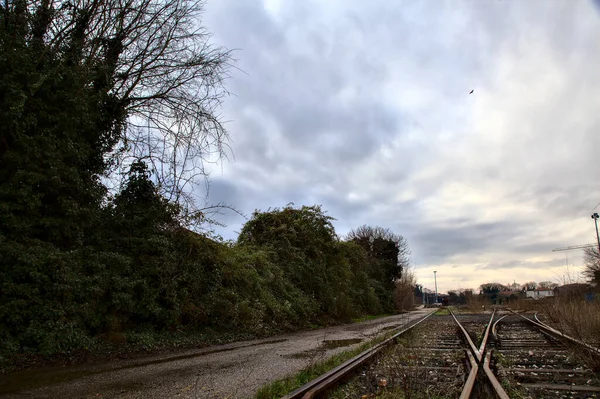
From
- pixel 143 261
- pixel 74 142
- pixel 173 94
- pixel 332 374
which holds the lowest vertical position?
pixel 332 374

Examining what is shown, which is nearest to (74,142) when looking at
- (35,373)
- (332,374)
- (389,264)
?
(35,373)

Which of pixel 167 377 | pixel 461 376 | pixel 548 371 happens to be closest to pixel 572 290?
pixel 548 371

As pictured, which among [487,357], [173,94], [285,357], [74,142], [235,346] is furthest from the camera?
[173,94]

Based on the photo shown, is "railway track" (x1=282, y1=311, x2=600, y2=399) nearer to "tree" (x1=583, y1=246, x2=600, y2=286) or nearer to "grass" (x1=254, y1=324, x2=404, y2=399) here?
"grass" (x1=254, y1=324, x2=404, y2=399)

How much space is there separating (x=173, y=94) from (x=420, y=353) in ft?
36.0

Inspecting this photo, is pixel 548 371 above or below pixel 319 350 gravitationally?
above

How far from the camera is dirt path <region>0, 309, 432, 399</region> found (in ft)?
19.5

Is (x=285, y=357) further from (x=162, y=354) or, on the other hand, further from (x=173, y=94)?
(x=173, y=94)

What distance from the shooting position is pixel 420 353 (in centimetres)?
951

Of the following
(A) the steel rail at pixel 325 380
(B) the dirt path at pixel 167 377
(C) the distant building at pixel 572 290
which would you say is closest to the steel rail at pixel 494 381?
(A) the steel rail at pixel 325 380

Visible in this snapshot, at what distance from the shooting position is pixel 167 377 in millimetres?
7051

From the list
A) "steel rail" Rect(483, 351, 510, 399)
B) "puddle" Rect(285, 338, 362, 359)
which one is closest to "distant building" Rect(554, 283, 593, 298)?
"steel rail" Rect(483, 351, 510, 399)

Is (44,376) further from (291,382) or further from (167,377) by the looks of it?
(291,382)

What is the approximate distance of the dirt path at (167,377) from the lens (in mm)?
5949
